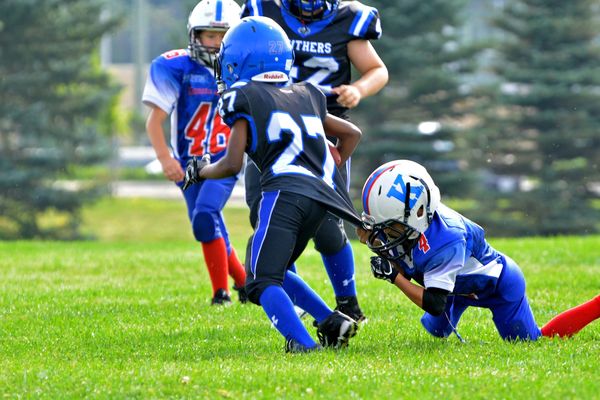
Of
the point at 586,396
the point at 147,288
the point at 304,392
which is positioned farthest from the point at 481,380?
the point at 147,288

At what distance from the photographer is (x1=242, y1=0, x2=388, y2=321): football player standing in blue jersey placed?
23.1ft

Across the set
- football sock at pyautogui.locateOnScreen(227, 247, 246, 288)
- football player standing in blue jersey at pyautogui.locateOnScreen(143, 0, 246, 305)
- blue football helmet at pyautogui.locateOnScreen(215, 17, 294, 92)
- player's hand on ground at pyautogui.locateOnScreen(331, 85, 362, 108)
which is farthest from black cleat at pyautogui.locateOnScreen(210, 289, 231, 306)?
blue football helmet at pyautogui.locateOnScreen(215, 17, 294, 92)

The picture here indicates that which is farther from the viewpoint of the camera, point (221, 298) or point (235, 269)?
point (235, 269)

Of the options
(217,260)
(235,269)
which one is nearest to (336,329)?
(217,260)

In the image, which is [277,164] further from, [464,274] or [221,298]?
[221,298]

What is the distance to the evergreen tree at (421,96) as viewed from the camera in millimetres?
26734

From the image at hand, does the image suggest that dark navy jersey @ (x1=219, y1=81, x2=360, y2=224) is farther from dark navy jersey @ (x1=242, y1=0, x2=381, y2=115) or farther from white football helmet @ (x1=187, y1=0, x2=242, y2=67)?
white football helmet @ (x1=187, y1=0, x2=242, y2=67)

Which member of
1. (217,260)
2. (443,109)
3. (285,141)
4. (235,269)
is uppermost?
(285,141)

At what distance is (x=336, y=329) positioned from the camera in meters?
5.91

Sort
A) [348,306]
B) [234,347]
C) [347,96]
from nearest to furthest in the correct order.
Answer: [234,347]
[347,96]
[348,306]

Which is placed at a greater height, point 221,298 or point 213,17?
point 213,17

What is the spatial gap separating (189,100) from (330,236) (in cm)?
226

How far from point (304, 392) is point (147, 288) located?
4.80 m

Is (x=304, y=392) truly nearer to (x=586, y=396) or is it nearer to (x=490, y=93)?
(x=586, y=396)
